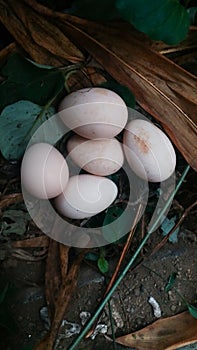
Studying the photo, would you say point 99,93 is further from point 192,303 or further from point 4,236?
point 192,303

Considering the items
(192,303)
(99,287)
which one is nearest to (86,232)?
(99,287)

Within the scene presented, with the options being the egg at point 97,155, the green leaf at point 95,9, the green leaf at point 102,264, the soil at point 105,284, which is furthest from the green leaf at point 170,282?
the green leaf at point 95,9

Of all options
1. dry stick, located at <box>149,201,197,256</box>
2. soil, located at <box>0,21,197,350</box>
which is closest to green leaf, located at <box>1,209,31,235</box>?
soil, located at <box>0,21,197,350</box>

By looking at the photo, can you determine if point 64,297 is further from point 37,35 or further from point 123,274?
point 37,35

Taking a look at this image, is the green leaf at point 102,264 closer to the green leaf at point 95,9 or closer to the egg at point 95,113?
the egg at point 95,113

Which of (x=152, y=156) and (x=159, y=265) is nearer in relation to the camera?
(x=152, y=156)

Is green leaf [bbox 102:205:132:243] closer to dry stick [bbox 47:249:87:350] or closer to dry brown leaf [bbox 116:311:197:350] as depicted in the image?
dry stick [bbox 47:249:87:350]
